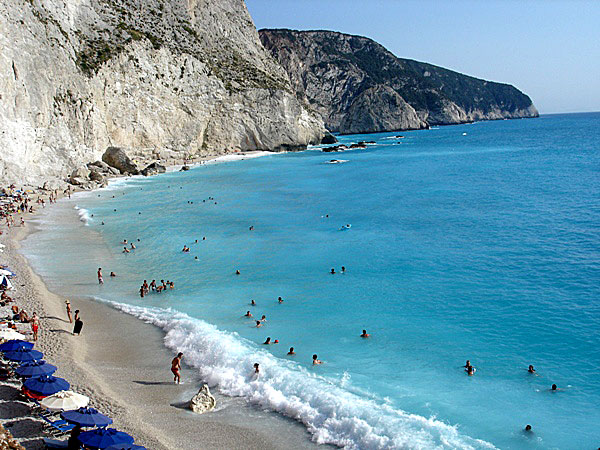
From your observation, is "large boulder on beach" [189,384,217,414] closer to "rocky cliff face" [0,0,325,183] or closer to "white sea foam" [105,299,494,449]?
"white sea foam" [105,299,494,449]

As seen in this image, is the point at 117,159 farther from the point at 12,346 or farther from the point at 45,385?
the point at 45,385

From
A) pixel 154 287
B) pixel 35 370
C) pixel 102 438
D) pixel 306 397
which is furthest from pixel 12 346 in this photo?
pixel 154 287

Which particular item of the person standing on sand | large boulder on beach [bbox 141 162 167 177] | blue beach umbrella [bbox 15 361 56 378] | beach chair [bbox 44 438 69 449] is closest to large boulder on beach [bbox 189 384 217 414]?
beach chair [bbox 44 438 69 449]

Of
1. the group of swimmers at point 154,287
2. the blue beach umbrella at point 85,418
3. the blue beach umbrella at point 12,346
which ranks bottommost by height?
the group of swimmers at point 154,287

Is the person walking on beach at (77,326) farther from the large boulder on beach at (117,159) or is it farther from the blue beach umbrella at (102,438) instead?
the large boulder on beach at (117,159)

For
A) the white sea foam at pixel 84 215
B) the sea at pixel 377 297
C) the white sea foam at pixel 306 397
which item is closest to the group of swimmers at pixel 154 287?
the sea at pixel 377 297

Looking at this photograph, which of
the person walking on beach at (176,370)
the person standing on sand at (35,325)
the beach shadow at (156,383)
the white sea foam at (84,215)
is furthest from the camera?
the white sea foam at (84,215)

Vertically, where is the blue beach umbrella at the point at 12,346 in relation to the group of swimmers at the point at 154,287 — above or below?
above
